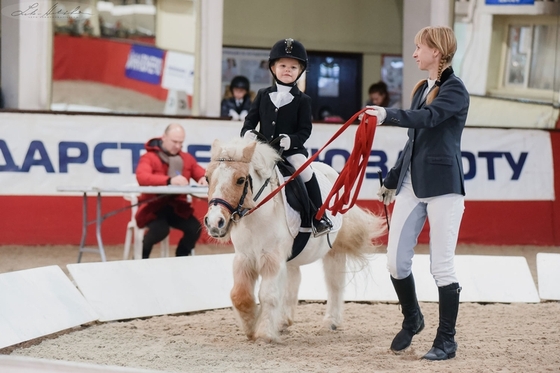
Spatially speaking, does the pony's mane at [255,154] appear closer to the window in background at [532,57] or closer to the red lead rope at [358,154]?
the red lead rope at [358,154]

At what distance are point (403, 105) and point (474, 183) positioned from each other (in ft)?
5.74

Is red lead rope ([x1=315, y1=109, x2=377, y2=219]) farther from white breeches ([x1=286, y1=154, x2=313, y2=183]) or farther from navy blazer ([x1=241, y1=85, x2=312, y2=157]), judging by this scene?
navy blazer ([x1=241, y1=85, x2=312, y2=157])

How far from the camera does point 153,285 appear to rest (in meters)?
6.25

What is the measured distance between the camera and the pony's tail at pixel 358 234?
5930 millimetres

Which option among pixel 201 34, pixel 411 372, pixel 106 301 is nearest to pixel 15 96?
pixel 201 34

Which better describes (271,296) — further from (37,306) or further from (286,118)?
(37,306)

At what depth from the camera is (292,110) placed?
5.39 metres

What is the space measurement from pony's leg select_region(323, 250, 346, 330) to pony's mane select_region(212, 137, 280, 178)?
1.11m

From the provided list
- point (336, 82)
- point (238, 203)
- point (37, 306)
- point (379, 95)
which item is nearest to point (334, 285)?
point (238, 203)

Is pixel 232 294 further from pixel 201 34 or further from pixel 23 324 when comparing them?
pixel 201 34

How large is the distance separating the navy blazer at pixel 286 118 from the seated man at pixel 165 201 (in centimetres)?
217

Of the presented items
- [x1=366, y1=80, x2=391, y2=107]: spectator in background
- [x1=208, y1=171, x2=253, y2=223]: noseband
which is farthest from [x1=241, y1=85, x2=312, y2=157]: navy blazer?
[x1=366, y1=80, x2=391, y2=107]: spectator in background

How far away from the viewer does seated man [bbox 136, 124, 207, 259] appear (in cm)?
755

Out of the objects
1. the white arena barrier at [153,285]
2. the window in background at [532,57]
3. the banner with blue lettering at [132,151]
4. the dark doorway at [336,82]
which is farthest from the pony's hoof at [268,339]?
the dark doorway at [336,82]
